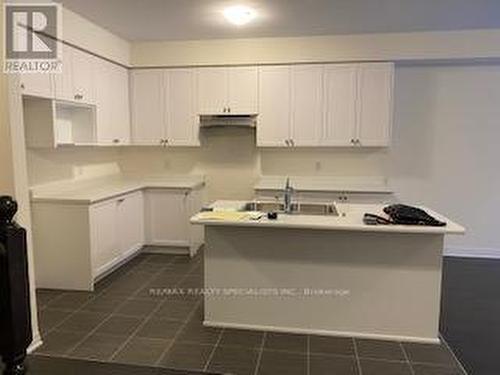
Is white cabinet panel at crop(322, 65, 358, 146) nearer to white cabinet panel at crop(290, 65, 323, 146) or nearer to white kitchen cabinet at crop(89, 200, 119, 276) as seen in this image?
white cabinet panel at crop(290, 65, 323, 146)

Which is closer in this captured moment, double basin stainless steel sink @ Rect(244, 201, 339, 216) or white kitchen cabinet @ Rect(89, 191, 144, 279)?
double basin stainless steel sink @ Rect(244, 201, 339, 216)

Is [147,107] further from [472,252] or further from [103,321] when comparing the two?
[472,252]

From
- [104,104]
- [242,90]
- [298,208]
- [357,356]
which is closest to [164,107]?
[104,104]

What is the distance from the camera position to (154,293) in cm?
383

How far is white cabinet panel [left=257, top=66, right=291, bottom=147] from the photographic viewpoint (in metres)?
4.99

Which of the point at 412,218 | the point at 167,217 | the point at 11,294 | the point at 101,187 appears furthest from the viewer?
the point at 167,217

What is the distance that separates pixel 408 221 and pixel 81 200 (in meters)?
2.84

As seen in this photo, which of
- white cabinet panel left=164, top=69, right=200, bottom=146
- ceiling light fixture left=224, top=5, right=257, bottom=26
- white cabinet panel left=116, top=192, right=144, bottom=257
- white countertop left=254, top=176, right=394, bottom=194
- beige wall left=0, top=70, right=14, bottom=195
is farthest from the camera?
white cabinet panel left=164, top=69, right=200, bottom=146

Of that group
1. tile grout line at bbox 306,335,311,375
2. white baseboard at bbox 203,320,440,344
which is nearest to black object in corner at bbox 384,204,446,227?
white baseboard at bbox 203,320,440,344

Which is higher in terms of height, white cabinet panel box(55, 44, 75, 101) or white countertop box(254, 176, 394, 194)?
white cabinet panel box(55, 44, 75, 101)

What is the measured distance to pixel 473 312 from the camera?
11.4 feet

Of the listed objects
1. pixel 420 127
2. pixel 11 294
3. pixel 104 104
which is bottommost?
pixel 11 294

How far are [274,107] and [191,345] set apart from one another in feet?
10.3

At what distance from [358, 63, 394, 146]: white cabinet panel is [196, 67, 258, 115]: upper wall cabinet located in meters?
1.31
